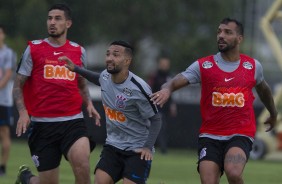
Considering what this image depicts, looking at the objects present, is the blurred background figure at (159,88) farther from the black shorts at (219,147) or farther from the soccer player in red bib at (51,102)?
the black shorts at (219,147)

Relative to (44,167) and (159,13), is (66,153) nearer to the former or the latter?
(44,167)

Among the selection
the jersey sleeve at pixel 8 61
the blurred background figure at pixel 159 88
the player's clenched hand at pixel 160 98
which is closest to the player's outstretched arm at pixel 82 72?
the player's clenched hand at pixel 160 98

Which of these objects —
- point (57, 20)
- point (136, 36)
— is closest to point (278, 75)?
point (136, 36)

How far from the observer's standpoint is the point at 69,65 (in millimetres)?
11328

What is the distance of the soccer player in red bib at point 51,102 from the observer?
1152 cm

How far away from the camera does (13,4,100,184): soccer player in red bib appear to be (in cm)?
1152

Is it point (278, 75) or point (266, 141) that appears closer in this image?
point (266, 141)

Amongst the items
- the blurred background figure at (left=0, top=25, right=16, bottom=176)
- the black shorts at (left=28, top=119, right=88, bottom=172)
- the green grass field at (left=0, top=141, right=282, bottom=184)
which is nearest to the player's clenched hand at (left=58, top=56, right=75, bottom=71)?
the black shorts at (left=28, top=119, right=88, bottom=172)

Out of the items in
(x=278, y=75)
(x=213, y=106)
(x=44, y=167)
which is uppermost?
(x=213, y=106)

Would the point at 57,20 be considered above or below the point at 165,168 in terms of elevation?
above

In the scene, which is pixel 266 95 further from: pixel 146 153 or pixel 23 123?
pixel 23 123

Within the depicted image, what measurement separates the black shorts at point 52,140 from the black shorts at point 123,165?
752mm

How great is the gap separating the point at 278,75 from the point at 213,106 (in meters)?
23.4

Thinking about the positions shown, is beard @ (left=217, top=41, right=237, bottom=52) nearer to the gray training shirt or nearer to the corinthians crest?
the gray training shirt
